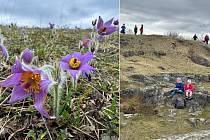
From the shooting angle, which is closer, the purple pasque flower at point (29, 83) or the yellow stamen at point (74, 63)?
the purple pasque flower at point (29, 83)

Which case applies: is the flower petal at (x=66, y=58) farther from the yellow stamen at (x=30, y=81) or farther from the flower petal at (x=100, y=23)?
the flower petal at (x=100, y=23)

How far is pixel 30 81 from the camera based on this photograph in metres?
0.72

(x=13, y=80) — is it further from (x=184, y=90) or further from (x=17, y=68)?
(x=184, y=90)

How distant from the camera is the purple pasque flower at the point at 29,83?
698 mm

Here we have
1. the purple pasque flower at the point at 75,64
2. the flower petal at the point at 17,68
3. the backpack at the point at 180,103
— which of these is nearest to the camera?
the flower petal at the point at 17,68

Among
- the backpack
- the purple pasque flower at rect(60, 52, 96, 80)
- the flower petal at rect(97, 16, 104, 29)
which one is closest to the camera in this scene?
the purple pasque flower at rect(60, 52, 96, 80)

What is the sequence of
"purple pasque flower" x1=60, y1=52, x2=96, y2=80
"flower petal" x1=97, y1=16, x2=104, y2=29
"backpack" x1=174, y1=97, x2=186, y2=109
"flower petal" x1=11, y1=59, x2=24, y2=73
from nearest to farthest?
"flower petal" x1=11, y1=59, x2=24, y2=73 → "purple pasque flower" x1=60, y1=52, x2=96, y2=80 → "flower petal" x1=97, y1=16, x2=104, y2=29 → "backpack" x1=174, y1=97, x2=186, y2=109

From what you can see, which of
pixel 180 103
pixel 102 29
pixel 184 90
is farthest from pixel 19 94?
pixel 184 90

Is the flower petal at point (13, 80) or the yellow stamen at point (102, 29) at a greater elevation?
the yellow stamen at point (102, 29)

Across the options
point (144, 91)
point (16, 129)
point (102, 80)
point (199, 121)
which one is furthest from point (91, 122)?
point (144, 91)

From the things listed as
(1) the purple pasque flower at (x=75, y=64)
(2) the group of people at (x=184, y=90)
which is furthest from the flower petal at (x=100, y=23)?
(2) the group of people at (x=184, y=90)

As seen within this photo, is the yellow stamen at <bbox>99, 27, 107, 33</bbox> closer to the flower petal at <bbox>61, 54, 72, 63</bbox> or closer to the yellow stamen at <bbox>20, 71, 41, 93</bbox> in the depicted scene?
the flower petal at <bbox>61, 54, 72, 63</bbox>

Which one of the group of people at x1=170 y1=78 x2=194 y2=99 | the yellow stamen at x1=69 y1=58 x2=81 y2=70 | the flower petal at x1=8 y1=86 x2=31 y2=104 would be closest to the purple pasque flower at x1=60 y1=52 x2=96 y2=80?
the yellow stamen at x1=69 y1=58 x2=81 y2=70

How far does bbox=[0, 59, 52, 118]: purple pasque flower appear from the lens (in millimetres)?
698
